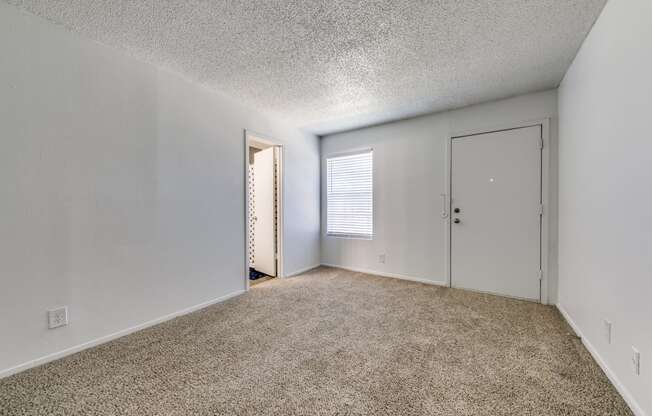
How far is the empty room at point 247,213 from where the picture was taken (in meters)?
1.50

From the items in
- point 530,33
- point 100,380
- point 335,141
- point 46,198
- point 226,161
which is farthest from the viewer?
point 335,141

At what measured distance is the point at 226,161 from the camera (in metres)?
3.07

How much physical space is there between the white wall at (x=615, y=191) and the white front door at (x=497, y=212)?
60 cm

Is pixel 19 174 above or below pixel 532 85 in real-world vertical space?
below

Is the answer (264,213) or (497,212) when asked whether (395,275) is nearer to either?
(497,212)

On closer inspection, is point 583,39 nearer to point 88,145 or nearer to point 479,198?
point 479,198

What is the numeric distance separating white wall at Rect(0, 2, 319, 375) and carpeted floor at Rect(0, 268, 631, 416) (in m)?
0.32

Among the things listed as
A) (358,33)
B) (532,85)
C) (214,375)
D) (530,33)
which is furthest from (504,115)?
(214,375)

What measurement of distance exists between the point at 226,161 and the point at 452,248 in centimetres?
302

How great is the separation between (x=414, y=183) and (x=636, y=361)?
263 cm

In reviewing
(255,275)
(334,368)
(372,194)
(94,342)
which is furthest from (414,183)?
(94,342)

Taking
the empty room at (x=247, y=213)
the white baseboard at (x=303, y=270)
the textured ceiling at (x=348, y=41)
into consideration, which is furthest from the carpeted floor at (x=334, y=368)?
the textured ceiling at (x=348, y=41)

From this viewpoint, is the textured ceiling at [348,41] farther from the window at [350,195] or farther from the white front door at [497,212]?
the window at [350,195]

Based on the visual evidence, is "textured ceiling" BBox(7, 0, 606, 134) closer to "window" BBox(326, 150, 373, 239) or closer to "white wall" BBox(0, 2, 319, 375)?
"white wall" BBox(0, 2, 319, 375)
